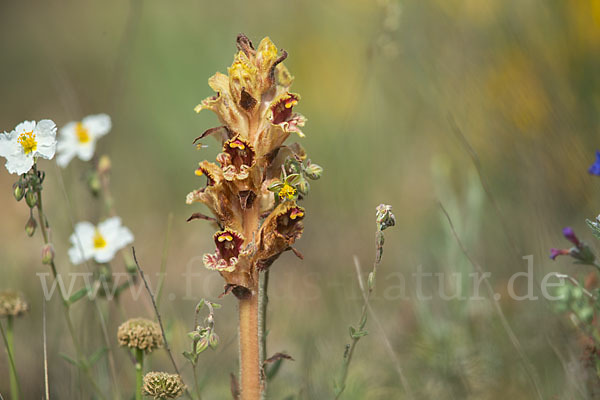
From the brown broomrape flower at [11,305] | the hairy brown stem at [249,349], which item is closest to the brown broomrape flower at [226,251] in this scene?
the hairy brown stem at [249,349]

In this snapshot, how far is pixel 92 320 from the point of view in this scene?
251 cm

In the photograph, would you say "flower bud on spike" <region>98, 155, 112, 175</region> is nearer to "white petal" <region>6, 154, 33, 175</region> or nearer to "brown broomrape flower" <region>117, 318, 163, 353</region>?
"white petal" <region>6, 154, 33, 175</region>

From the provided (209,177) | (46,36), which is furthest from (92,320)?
(46,36)

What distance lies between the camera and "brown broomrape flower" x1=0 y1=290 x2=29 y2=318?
198 cm

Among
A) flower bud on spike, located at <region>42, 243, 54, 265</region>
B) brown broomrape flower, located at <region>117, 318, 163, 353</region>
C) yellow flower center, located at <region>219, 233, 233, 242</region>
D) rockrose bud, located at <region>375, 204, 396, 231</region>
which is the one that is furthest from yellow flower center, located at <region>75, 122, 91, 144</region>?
rockrose bud, located at <region>375, 204, 396, 231</region>

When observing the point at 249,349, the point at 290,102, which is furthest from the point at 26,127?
the point at 249,349

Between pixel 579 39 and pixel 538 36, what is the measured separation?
213 mm

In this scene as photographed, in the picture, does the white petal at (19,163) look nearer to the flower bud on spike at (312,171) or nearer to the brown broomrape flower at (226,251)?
the brown broomrape flower at (226,251)

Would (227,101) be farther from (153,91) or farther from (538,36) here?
(153,91)

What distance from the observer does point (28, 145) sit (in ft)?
5.98

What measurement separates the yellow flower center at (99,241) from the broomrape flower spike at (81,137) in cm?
33

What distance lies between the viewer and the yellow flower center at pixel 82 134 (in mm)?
2646

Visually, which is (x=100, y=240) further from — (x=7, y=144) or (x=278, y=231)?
(x=278, y=231)

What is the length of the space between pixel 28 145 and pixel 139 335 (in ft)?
1.99
